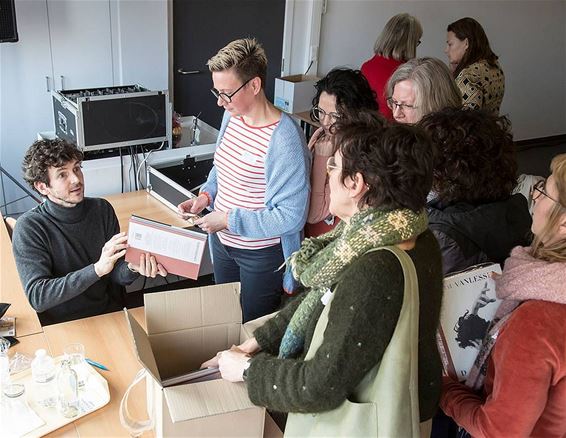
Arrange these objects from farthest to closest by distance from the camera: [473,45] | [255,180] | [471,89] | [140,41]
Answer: [140,41] < [473,45] < [471,89] < [255,180]

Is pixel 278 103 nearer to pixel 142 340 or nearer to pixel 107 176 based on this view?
pixel 107 176

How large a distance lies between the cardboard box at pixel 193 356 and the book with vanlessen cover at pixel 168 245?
20 cm

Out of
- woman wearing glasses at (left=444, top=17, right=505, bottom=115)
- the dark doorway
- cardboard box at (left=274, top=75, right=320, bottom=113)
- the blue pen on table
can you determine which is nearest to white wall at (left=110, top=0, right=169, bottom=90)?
the dark doorway

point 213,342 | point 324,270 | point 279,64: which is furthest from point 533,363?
point 279,64

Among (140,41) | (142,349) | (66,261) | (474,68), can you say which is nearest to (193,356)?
(142,349)

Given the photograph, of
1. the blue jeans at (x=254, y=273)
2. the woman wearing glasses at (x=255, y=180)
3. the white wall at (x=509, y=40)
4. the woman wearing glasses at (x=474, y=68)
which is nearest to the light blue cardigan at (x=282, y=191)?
the woman wearing glasses at (x=255, y=180)

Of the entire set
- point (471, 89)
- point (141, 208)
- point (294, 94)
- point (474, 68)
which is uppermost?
point (474, 68)

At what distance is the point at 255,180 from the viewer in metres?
1.98

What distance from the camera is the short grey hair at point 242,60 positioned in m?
1.86

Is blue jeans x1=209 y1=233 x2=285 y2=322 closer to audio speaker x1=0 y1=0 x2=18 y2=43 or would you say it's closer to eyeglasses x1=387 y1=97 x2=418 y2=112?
eyeglasses x1=387 y1=97 x2=418 y2=112

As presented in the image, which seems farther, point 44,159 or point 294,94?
point 294,94

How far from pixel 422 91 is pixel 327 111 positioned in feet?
1.22

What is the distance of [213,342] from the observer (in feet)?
4.67

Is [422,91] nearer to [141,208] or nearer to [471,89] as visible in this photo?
[471,89]
